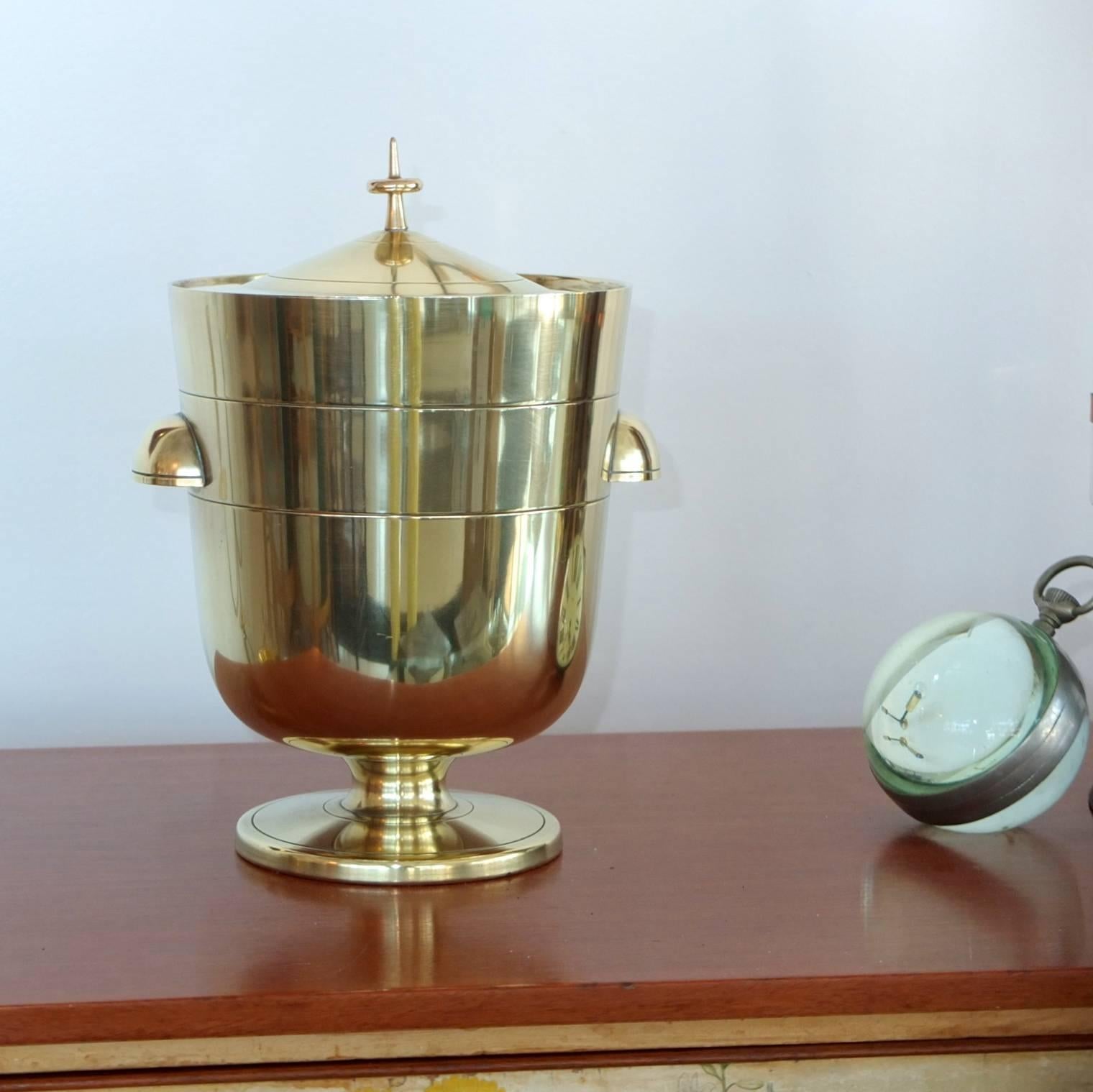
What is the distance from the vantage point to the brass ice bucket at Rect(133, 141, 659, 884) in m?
0.67

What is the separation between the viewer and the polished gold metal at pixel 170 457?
0.71 m

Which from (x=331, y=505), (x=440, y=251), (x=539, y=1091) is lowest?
(x=539, y=1091)

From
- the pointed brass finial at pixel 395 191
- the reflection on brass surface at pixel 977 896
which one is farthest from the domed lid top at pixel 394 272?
the reflection on brass surface at pixel 977 896

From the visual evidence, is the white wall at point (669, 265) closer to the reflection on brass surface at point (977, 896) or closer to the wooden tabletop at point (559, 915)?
the wooden tabletop at point (559, 915)

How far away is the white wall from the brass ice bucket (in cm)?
32

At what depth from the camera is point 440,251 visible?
2.37ft

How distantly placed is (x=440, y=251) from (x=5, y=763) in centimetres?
44

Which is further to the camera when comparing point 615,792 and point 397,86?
point 397,86

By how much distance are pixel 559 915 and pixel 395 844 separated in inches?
4.0

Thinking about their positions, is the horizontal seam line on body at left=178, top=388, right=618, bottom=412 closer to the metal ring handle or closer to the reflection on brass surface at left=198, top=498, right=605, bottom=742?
the reflection on brass surface at left=198, top=498, right=605, bottom=742

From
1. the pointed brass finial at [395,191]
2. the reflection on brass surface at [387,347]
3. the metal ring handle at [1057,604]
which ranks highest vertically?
the pointed brass finial at [395,191]

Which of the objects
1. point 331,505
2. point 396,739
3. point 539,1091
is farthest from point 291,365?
point 539,1091

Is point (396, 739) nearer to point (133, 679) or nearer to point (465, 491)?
point (465, 491)

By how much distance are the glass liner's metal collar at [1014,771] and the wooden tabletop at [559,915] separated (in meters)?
0.02
